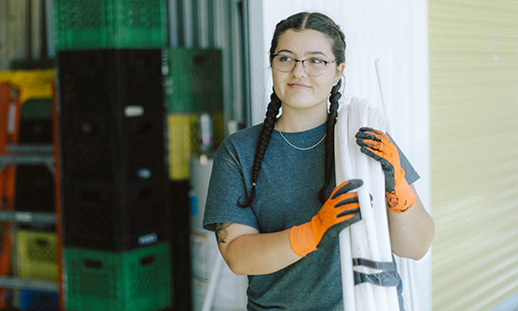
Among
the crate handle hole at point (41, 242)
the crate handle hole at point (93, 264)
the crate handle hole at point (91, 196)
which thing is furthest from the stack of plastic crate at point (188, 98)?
the crate handle hole at point (41, 242)

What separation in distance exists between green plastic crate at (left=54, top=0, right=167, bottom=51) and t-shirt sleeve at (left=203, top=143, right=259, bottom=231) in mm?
2010

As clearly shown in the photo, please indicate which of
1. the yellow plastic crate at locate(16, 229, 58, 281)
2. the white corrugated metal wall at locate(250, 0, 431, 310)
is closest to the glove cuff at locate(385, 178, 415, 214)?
the white corrugated metal wall at locate(250, 0, 431, 310)

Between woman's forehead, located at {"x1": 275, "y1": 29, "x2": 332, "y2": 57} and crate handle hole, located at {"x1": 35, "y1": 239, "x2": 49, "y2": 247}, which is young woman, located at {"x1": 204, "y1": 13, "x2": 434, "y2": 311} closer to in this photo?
woman's forehead, located at {"x1": 275, "y1": 29, "x2": 332, "y2": 57}

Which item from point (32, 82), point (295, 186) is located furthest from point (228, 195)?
point (32, 82)

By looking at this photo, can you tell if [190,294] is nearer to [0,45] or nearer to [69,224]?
[69,224]

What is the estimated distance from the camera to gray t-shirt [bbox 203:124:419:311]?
6.40 ft

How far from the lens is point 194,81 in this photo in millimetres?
4512

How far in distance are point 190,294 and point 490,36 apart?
317cm

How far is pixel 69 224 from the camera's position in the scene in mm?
3910

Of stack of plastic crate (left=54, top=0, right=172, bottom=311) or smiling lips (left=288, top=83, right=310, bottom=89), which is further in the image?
stack of plastic crate (left=54, top=0, right=172, bottom=311)

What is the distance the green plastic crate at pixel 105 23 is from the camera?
3.68 metres

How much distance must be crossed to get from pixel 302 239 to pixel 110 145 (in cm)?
231

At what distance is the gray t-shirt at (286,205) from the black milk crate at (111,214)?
6.36ft

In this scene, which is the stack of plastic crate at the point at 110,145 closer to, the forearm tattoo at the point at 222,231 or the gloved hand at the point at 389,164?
the forearm tattoo at the point at 222,231
